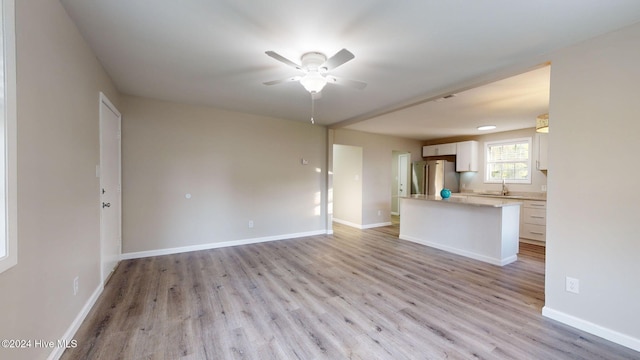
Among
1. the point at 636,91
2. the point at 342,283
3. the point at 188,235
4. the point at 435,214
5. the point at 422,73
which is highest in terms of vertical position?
the point at 422,73

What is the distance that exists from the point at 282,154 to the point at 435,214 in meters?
3.10

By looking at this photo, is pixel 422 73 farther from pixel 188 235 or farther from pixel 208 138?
pixel 188 235

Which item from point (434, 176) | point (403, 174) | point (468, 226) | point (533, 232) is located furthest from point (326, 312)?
point (403, 174)

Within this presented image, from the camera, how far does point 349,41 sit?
85.2 inches

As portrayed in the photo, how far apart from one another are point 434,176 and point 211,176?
5523 mm

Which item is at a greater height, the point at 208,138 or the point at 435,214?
the point at 208,138

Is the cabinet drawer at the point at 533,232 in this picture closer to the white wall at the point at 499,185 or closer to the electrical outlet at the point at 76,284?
the white wall at the point at 499,185

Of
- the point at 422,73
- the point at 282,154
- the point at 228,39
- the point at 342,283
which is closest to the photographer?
the point at 228,39

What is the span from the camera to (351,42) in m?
2.18

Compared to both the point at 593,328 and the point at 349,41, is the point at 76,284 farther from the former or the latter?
the point at 593,328

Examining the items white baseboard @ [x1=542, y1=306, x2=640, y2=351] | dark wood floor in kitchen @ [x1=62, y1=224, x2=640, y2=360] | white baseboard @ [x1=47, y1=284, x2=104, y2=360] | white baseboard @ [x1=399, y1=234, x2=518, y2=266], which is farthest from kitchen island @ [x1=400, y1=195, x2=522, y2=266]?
white baseboard @ [x1=47, y1=284, x2=104, y2=360]

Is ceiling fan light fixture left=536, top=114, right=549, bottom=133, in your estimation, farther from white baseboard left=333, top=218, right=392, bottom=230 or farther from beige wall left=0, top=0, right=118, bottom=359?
beige wall left=0, top=0, right=118, bottom=359

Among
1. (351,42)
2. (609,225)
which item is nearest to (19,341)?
(351,42)

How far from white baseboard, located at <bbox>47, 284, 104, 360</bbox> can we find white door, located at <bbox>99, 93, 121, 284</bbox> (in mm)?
284
